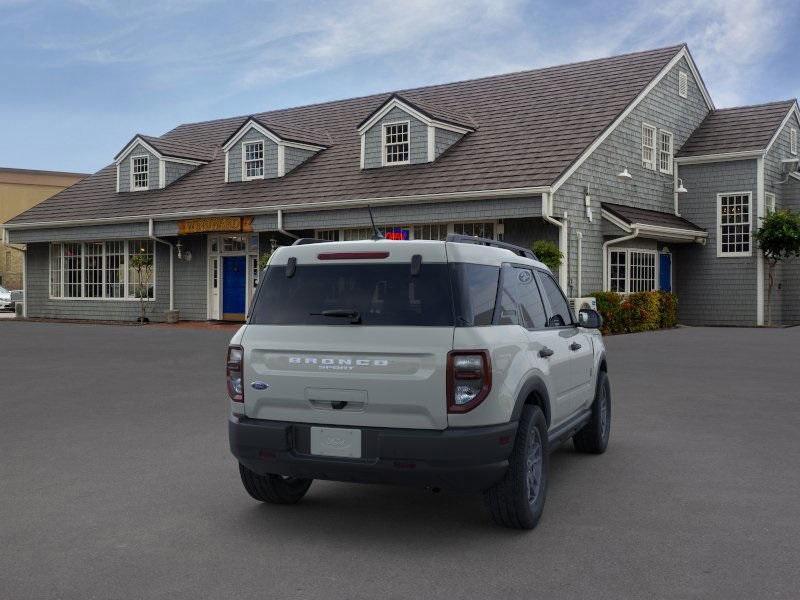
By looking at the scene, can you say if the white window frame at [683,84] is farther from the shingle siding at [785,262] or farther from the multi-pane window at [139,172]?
the multi-pane window at [139,172]

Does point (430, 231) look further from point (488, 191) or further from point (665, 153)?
point (665, 153)

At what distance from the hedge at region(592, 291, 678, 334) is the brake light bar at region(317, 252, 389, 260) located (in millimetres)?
16537

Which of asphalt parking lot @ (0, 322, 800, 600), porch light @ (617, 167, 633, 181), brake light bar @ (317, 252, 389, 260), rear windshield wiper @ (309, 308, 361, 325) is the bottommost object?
asphalt parking lot @ (0, 322, 800, 600)

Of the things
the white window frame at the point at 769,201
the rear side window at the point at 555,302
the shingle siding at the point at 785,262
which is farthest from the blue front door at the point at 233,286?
the rear side window at the point at 555,302

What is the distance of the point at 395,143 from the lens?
2523cm

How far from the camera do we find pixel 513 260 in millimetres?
6137

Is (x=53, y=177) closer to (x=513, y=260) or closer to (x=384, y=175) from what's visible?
(x=384, y=175)

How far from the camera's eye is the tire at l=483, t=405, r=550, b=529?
5.28 m

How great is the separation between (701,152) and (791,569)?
79.0 ft

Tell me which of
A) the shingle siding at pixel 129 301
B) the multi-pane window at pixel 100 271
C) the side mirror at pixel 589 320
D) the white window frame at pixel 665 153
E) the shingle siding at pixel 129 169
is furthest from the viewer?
the shingle siding at pixel 129 169

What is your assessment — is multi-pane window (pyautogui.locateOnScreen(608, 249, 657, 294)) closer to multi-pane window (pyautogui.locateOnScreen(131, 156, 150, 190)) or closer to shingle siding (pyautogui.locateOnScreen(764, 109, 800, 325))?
shingle siding (pyautogui.locateOnScreen(764, 109, 800, 325))

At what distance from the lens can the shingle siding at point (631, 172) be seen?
2216 centimetres

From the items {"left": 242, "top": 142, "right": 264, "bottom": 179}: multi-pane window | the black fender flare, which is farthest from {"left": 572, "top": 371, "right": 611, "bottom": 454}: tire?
{"left": 242, "top": 142, "right": 264, "bottom": 179}: multi-pane window

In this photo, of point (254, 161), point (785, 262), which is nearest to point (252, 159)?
point (254, 161)
